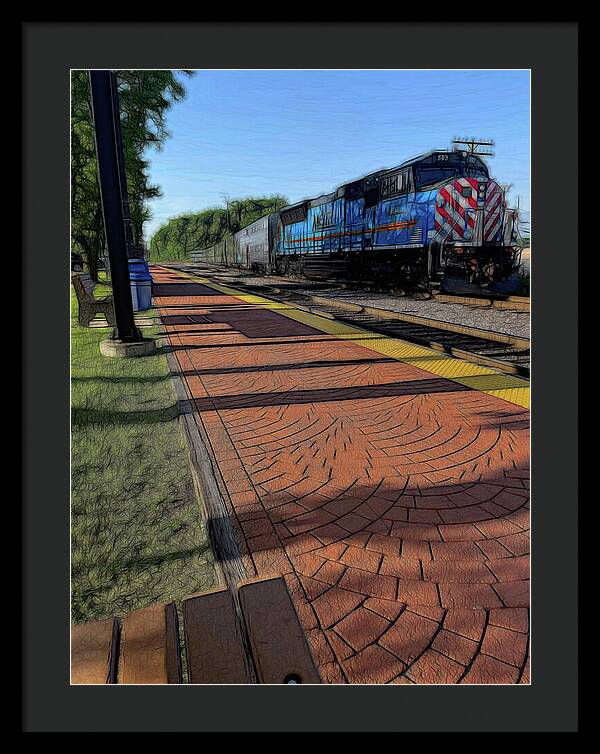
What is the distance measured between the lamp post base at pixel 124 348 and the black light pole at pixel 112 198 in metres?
0.10

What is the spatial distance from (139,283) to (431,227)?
7.46 meters

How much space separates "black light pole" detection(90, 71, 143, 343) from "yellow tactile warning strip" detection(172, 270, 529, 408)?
360 centimetres

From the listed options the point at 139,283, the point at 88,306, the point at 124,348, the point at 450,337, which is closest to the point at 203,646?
the point at 124,348

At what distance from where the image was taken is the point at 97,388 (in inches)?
206

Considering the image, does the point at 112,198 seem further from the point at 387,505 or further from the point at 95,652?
the point at 95,652

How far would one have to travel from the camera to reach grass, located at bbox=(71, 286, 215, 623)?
2.22m

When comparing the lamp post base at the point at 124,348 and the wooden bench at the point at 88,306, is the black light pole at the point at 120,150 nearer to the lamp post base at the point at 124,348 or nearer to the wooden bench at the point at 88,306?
the wooden bench at the point at 88,306

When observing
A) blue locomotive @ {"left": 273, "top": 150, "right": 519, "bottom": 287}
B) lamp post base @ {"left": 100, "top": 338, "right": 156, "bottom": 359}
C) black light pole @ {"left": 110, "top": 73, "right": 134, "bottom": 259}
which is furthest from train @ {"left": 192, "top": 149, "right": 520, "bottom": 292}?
lamp post base @ {"left": 100, "top": 338, "right": 156, "bottom": 359}

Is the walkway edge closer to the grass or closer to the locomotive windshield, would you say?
the grass

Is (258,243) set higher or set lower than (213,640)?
higher

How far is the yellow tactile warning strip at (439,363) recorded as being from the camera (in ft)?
16.5

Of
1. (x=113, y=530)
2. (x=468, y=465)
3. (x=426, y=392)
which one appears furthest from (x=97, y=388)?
(x=468, y=465)

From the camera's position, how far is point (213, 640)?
1.60 meters

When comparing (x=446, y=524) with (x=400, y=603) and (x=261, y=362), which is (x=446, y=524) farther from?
(x=261, y=362)
